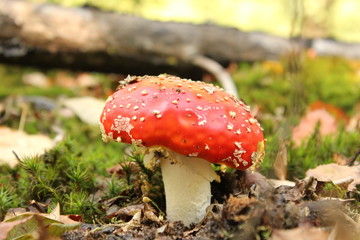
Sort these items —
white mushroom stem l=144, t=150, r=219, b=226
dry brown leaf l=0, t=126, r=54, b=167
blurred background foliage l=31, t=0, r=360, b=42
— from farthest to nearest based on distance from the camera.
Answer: blurred background foliage l=31, t=0, r=360, b=42 → dry brown leaf l=0, t=126, r=54, b=167 → white mushroom stem l=144, t=150, r=219, b=226

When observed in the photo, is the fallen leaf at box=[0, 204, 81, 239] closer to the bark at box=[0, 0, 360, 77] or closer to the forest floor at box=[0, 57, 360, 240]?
the forest floor at box=[0, 57, 360, 240]

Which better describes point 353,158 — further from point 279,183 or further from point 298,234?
point 298,234

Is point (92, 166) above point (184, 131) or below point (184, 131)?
below

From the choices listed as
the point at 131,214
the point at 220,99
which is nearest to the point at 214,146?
the point at 220,99

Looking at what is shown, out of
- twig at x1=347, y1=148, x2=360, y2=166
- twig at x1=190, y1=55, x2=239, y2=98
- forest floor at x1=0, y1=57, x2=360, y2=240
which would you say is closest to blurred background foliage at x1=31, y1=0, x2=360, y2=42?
twig at x1=190, y1=55, x2=239, y2=98

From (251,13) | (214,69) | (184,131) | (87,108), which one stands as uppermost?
(184,131)

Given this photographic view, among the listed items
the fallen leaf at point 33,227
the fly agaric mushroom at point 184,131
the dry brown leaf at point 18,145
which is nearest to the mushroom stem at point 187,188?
the fly agaric mushroom at point 184,131

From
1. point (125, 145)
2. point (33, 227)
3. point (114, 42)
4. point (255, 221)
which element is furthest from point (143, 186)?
point (114, 42)

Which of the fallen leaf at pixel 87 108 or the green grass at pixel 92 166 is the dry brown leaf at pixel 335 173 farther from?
the fallen leaf at pixel 87 108
